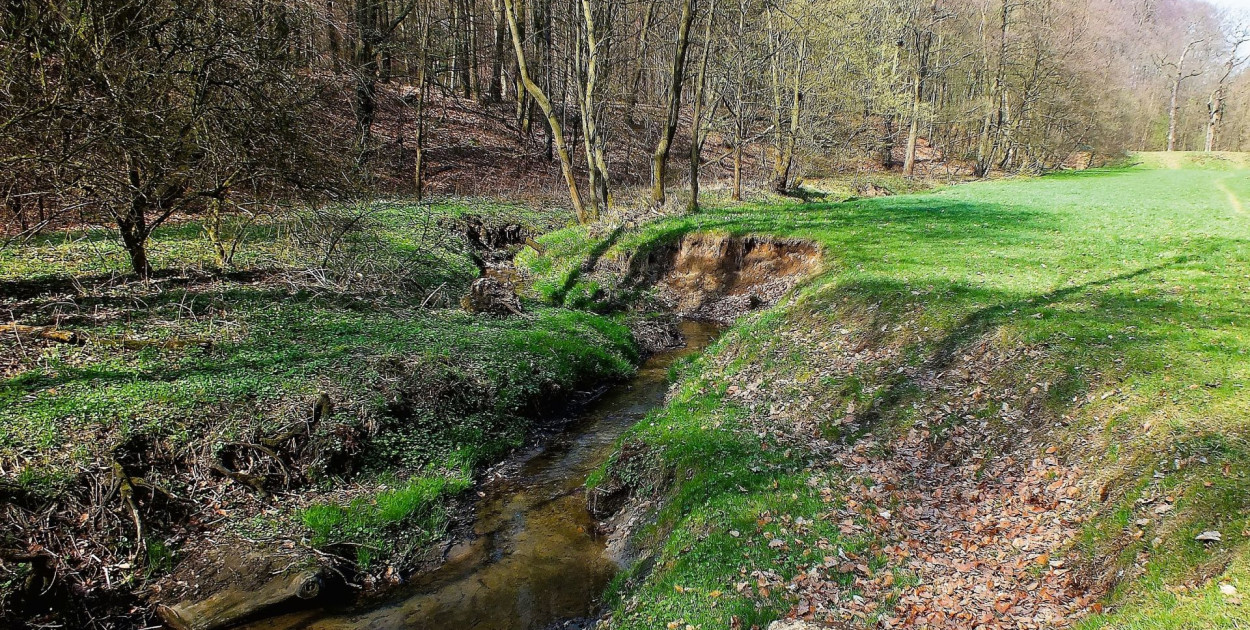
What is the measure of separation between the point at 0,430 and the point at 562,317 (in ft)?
33.2

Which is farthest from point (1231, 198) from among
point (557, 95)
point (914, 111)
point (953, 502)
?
point (557, 95)

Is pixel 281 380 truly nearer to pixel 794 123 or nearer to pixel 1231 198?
pixel 794 123

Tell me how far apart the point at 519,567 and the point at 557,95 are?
3459 centimetres

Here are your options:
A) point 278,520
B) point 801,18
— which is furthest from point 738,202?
point 278,520

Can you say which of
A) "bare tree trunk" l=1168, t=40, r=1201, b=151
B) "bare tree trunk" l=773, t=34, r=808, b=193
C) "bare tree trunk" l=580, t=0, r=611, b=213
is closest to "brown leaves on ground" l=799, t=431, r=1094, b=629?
"bare tree trunk" l=580, t=0, r=611, b=213

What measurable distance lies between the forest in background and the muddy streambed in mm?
6778

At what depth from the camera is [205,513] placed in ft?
23.4

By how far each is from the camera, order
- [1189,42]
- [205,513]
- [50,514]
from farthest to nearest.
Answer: [1189,42] → [205,513] → [50,514]

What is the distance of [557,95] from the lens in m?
37.2

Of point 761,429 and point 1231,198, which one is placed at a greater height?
point 1231,198

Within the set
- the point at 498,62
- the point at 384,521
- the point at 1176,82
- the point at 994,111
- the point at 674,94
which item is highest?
the point at 1176,82

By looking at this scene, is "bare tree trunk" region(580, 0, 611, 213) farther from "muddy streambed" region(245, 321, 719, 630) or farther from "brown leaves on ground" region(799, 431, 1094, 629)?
"brown leaves on ground" region(799, 431, 1094, 629)

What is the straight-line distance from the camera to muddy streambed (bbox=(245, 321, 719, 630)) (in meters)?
6.34

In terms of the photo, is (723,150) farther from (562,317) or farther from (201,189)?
(201,189)
